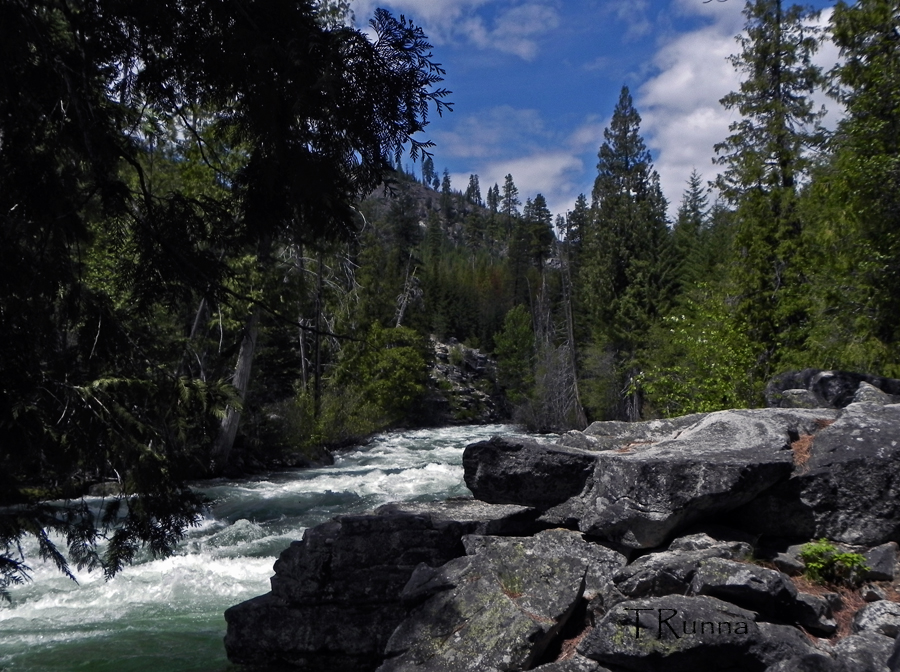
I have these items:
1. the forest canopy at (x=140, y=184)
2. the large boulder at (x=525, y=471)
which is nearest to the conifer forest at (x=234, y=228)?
the forest canopy at (x=140, y=184)

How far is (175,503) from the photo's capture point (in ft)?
14.9

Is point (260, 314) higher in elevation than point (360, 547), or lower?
higher

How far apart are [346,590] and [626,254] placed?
110 feet

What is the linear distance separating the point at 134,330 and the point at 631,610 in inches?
141

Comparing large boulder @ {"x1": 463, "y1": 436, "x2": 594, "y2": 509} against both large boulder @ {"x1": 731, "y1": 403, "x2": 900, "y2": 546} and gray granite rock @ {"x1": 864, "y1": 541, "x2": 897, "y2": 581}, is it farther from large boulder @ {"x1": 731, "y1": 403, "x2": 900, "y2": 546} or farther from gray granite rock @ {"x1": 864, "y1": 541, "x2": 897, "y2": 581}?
gray granite rock @ {"x1": 864, "y1": 541, "x2": 897, "y2": 581}

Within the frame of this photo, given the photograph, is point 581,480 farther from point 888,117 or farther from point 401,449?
point 401,449

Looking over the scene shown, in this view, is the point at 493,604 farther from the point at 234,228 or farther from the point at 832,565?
the point at 234,228

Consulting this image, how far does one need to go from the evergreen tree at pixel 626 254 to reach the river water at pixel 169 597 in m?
23.4

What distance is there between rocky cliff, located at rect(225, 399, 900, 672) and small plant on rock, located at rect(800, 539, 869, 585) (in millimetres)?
63

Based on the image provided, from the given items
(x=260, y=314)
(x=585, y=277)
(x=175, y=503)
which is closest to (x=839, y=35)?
(x=175, y=503)

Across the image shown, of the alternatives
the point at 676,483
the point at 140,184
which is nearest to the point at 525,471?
the point at 676,483

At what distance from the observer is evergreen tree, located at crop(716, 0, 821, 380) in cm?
1738

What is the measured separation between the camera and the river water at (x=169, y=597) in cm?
721

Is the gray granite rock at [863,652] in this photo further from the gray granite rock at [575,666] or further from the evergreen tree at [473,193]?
the evergreen tree at [473,193]
